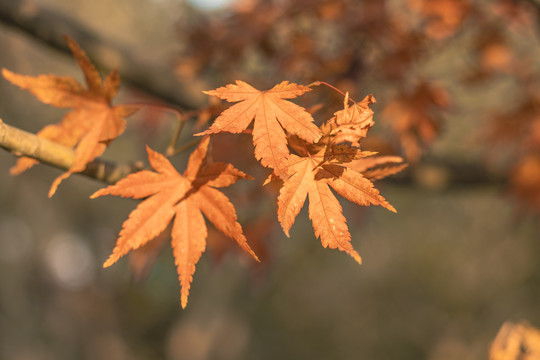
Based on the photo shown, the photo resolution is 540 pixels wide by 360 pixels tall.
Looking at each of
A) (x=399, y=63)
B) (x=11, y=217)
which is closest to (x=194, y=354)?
(x=399, y=63)

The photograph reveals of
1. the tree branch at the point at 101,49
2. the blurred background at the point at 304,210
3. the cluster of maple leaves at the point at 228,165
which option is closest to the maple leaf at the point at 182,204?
the cluster of maple leaves at the point at 228,165

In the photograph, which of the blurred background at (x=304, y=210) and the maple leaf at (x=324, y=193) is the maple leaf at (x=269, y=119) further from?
the blurred background at (x=304, y=210)

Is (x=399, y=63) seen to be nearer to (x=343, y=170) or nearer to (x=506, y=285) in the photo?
(x=343, y=170)

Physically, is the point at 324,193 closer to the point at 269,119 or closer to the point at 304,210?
the point at 269,119

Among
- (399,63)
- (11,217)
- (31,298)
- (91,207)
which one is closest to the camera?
(399,63)

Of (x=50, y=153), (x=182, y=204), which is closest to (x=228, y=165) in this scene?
(x=182, y=204)
